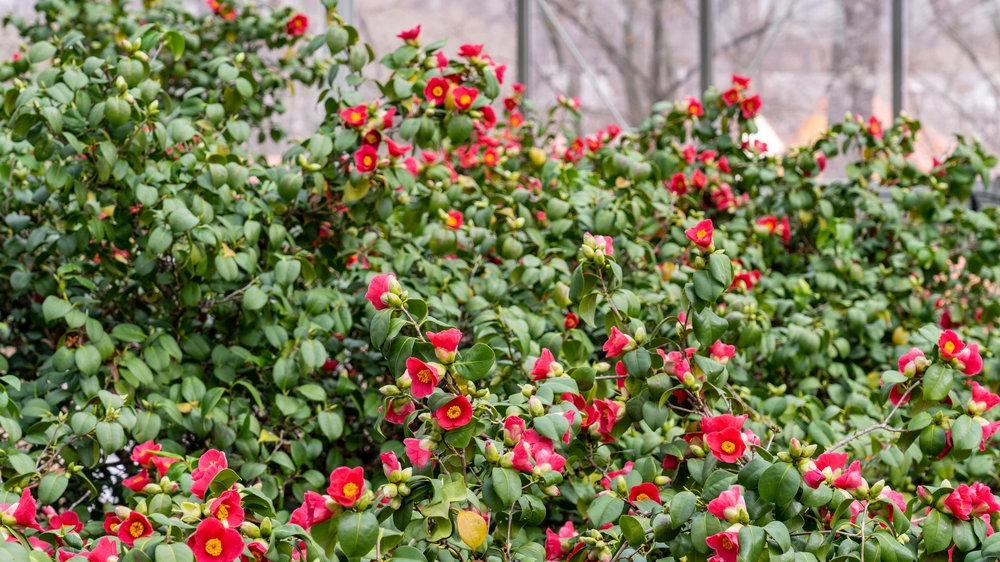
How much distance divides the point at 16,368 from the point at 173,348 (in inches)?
13.4

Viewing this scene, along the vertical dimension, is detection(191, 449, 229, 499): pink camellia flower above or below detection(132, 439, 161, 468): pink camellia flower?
above

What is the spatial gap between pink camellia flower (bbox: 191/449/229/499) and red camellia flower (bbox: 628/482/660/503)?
15.5 inches

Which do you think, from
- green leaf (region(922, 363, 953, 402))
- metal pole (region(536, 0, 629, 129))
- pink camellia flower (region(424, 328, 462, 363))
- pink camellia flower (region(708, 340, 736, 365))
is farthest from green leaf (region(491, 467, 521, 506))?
metal pole (region(536, 0, 629, 129))

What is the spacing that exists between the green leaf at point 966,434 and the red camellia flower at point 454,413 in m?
0.47

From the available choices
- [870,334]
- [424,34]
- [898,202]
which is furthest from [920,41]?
[870,334]

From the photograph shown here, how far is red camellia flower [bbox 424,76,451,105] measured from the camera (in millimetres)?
1286

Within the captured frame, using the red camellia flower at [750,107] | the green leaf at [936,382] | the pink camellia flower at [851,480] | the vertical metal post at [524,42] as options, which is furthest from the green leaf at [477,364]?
the vertical metal post at [524,42]

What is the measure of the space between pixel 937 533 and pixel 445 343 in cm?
44

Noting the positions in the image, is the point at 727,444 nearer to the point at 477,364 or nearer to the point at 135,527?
the point at 477,364

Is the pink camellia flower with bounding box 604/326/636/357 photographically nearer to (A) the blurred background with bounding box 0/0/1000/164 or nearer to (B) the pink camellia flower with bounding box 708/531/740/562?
(B) the pink camellia flower with bounding box 708/531/740/562

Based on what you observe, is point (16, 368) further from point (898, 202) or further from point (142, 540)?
point (898, 202)

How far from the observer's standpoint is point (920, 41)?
165 inches

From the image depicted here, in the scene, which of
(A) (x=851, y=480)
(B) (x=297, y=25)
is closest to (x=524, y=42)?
(B) (x=297, y=25)

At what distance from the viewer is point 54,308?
120 cm
